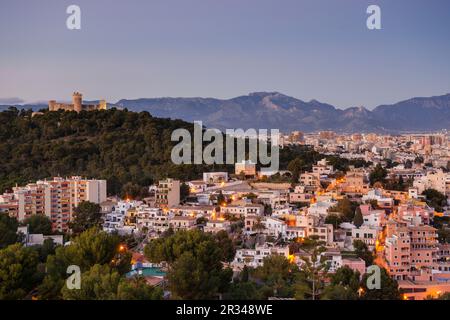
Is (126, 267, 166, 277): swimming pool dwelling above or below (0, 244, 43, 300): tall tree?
below

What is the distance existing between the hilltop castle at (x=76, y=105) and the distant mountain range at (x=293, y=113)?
2.55ft

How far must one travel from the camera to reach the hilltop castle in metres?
20.0

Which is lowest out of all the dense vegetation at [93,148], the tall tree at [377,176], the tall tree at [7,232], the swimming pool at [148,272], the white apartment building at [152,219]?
the swimming pool at [148,272]

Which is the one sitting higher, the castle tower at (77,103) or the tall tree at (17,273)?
the castle tower at (77,103)

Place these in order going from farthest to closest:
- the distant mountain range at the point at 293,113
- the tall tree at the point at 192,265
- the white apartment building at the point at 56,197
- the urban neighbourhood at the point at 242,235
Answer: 1. the distant mountain range at the point at 293,113
2. the white apartment building at the point at 56,197
3. the urban neighbourhood at the point at 242,235
4. the tall tree at the point at 192,265

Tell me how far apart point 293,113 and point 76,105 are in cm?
1007

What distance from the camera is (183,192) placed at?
12453 millimetres

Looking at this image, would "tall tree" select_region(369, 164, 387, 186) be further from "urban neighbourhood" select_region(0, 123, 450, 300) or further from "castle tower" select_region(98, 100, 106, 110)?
"castle tower" select_region(98, 100, 106, 110)

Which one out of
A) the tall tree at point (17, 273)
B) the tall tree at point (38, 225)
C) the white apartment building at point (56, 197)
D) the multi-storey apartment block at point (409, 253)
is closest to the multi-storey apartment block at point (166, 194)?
the white apartment building at point (56, 197)

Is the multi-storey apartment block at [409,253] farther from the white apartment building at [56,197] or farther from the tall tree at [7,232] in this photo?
the white apartment building at [56,197]

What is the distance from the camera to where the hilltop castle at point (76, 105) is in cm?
2000

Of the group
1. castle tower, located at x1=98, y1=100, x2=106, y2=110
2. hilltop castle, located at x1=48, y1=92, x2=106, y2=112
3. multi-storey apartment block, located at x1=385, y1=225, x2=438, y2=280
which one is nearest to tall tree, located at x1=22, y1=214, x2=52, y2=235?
multi-storey apartment block, located at x1=385, y1=225, x2=438, y2=280

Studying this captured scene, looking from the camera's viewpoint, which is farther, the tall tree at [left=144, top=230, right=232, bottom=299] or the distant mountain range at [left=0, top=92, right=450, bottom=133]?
the distant mountain range at [left=0, top=92, right=450, bottom=133]

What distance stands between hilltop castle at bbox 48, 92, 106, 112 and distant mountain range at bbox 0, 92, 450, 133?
777 mm
